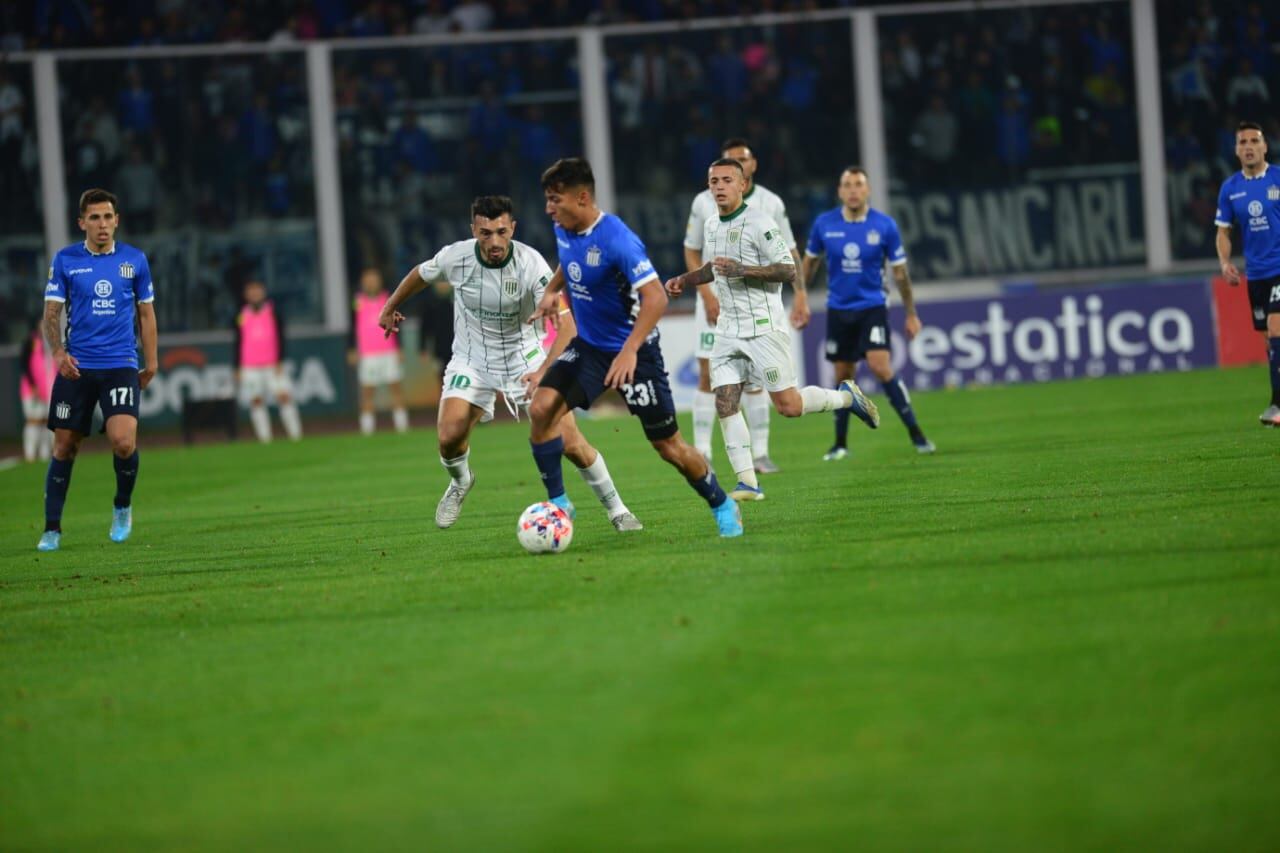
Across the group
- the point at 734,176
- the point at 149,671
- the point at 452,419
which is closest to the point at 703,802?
the point at 149,671

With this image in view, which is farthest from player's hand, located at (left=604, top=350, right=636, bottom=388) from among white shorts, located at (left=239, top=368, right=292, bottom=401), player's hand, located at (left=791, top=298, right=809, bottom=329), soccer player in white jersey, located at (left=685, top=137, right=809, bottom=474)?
white shorts, located at (left=239, top=368, right=292, bottom=401)

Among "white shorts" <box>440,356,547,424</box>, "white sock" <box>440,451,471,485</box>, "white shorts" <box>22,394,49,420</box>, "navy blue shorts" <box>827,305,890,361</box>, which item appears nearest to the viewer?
"white shorts" <box>440,356,547,424</box>

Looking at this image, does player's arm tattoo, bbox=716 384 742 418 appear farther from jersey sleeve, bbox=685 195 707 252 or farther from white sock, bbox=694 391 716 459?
white sock, bbox=694 391 716 459

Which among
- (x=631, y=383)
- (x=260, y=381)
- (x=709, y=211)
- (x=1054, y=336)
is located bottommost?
(x=631, y=383)

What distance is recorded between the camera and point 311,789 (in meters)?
5.22

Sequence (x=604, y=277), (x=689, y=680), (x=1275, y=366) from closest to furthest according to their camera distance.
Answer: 1. (x=689, y=680)
2. (x=604, y=277)
3. (x=1275, y=366)

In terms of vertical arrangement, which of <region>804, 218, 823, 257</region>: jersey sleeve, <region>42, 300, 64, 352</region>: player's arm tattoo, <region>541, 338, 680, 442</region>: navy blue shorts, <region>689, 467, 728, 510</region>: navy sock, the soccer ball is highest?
<region>804, 218, 823, 257</region>: jersey sleeve

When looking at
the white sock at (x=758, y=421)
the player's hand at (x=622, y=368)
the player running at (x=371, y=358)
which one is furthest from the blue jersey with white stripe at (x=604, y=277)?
the player running at (x=371, y=358)

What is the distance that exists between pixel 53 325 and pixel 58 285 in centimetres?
34

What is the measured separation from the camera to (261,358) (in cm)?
2528

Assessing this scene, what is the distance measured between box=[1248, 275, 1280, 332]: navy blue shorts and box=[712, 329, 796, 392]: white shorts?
4.55 meters

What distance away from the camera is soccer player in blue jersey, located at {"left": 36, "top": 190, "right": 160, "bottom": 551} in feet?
39.8

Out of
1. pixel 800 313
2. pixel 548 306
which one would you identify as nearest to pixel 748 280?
pixel 800 313

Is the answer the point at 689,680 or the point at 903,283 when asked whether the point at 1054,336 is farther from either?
the point at 689,680
